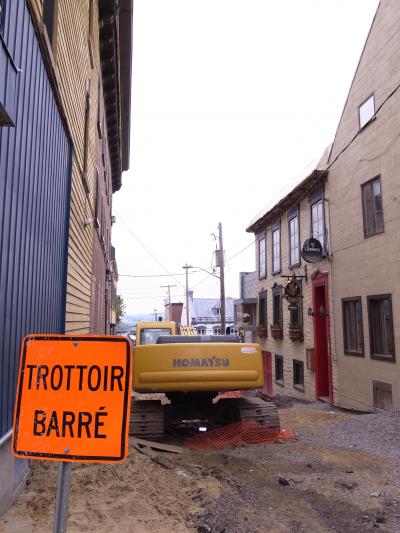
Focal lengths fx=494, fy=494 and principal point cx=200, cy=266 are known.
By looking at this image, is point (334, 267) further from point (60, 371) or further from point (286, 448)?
point (60, 371)

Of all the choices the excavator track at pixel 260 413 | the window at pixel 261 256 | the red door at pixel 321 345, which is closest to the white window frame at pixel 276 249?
the window at pixel 261 256

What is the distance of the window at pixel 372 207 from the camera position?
13.0 metres

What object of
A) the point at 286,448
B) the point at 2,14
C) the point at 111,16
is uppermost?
the point at 111,16

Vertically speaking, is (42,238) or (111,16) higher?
(111,16)

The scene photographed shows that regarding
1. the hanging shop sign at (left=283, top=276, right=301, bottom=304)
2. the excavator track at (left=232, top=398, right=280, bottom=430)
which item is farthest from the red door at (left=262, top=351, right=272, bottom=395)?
the excavator track at (left=232, top=398, right=280, bottom=430)

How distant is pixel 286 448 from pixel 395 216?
6873mm

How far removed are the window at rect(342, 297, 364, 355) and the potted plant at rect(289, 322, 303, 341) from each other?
11.5 feet

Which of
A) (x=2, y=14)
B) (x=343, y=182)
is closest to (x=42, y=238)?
(x=2, y=14)

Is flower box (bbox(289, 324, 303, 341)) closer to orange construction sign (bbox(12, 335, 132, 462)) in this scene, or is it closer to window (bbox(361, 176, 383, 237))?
window (bbox(361, 176, 383, 237))

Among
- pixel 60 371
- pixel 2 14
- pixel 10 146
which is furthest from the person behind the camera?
pixel 10 146

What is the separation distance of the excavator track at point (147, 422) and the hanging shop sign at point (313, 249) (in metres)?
9.05

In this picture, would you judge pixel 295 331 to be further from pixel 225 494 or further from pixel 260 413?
pixel 225 494

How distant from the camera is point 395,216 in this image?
39.2ft

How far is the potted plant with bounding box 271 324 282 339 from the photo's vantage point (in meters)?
20.9
